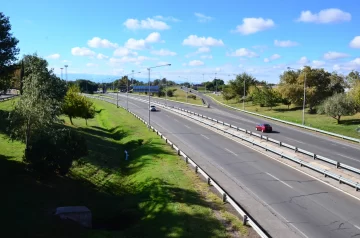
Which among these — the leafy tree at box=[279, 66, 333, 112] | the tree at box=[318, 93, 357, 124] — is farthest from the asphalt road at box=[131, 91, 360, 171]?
the leafy tree at box=[279, 66, 333, 112]

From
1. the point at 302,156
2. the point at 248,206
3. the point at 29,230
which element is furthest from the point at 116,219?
the point at 302,156

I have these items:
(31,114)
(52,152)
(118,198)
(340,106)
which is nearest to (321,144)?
(340,106)

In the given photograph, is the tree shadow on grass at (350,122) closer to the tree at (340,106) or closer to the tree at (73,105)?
the tree at (340,106)

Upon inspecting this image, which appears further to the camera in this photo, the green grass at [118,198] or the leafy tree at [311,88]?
the leafy tree at [311,88]

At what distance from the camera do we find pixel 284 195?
19391mm

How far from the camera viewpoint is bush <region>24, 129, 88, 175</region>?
2333cm

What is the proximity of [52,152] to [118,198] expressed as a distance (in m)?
5.48

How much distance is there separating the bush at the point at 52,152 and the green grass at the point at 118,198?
2.75 feet

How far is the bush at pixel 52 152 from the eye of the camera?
23.3 meters

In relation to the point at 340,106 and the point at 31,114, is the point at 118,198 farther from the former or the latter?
the point at 340,106

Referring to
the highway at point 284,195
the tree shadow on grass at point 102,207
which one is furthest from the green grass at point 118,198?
the highway at point 284,195

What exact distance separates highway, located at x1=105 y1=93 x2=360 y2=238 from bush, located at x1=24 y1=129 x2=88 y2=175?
993 cm

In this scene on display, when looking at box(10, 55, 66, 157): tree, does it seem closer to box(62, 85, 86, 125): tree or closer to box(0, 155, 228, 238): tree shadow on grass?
box(0, 155, 228, 238): tree shadow on grass

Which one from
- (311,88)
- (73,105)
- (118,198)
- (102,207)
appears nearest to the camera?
(102,207)
